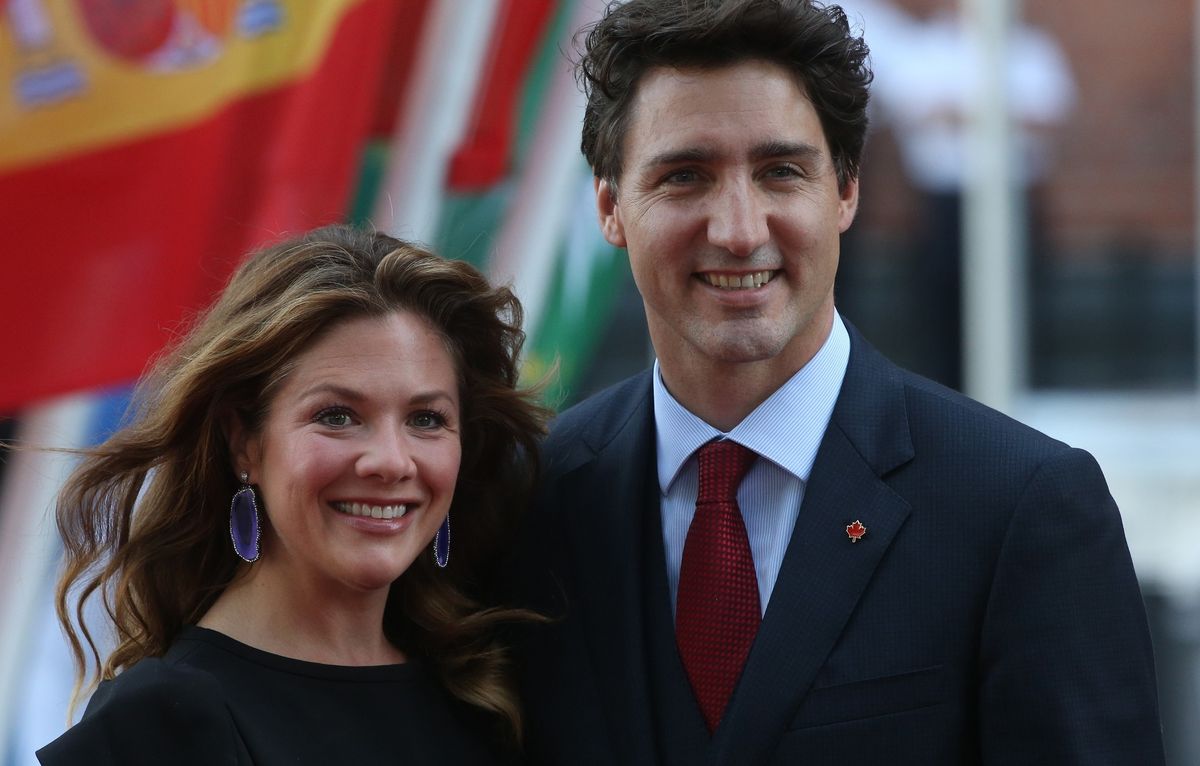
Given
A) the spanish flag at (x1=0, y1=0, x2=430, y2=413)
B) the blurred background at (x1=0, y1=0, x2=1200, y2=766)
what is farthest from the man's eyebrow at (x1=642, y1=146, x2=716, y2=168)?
the spanish flag at (x1=0, y1=0, x2=430, y2=413)

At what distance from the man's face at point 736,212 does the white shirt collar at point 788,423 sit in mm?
36

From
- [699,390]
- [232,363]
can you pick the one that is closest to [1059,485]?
[699,390]

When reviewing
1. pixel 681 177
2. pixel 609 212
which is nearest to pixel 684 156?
pixel 681 177

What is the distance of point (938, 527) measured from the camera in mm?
2160

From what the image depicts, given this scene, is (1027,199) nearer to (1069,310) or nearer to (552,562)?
(1069,310)

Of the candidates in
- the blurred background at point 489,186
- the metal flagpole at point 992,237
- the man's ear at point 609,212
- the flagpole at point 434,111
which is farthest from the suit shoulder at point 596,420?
the metal flagpole at point 992,237

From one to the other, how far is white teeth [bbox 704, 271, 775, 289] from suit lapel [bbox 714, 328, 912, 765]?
214 mm

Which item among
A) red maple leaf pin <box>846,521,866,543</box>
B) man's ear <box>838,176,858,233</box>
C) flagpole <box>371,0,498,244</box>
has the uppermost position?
flagpole <box>371,0,498,244</box>

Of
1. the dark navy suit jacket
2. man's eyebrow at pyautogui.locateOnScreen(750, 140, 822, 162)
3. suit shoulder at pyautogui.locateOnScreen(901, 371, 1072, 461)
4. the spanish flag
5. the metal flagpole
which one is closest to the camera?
the dark navy suit jacket

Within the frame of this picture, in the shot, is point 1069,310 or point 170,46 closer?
point 170,46

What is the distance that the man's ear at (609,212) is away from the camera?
8.20 feet

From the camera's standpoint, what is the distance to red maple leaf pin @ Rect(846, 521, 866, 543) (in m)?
2.19

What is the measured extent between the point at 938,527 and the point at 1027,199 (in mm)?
3569

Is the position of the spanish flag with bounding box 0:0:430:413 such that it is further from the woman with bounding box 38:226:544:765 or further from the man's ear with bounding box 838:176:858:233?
the man's ear with bounding box 838:176:858:233
